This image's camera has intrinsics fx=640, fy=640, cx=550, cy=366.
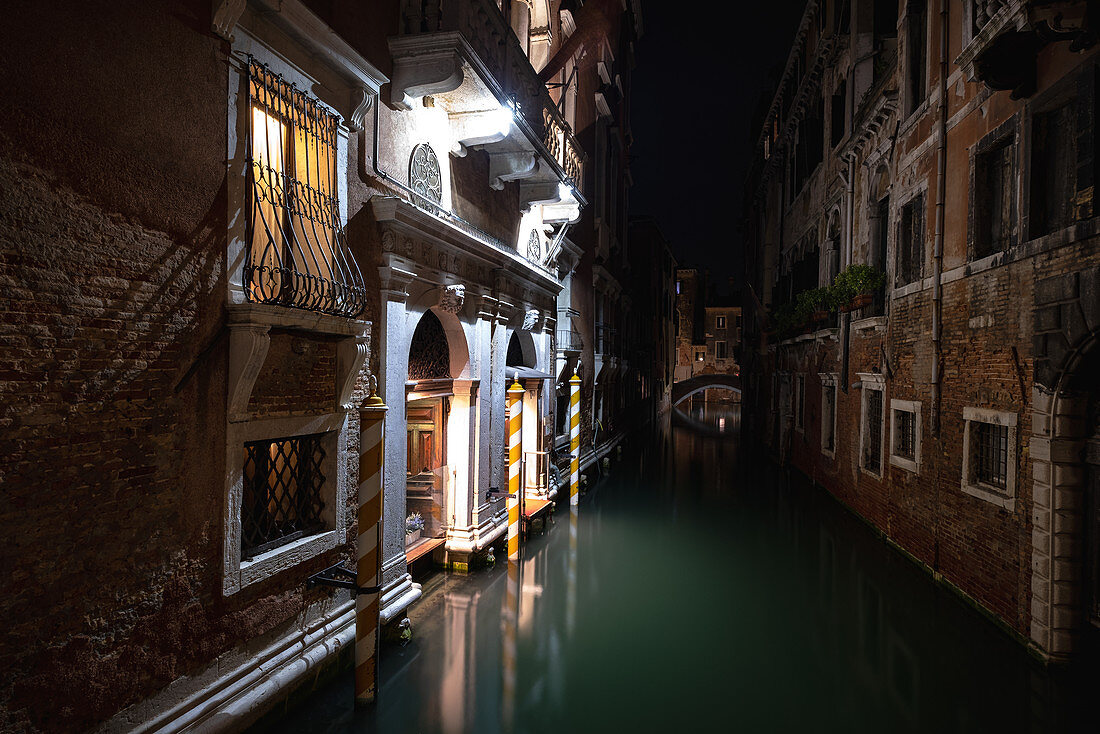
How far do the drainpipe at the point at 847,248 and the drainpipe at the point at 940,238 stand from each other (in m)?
3.85

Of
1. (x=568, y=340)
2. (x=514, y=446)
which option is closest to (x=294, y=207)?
(x=514, y=446)

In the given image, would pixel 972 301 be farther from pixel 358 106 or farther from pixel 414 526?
pixel 414 526

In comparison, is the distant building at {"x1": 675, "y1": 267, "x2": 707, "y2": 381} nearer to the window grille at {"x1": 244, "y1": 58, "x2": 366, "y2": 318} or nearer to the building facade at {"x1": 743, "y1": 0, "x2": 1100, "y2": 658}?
the building facade at {"x1": 743, "y1": 0, "x2": 1100, "y2": 658}

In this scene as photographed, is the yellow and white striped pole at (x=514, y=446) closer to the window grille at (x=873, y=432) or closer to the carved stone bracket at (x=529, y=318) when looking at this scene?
the carved stone bracket at (x=529, y=318)

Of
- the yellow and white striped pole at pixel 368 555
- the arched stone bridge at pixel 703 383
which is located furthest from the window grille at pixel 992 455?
the arched stone bridge at pixel 703 383

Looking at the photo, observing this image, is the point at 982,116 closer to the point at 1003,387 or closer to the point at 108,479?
the point at 1003,387

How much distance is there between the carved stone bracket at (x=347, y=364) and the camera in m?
4.75

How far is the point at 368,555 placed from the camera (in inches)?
175

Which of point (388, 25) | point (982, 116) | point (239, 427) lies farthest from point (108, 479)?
point (982, 116)

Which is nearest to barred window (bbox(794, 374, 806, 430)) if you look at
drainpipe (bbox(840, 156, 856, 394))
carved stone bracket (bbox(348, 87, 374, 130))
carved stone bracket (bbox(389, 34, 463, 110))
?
drainpipe (bbox(840, 156, 856, 394))

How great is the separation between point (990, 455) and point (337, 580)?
6.62 meters

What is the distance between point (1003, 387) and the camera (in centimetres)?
636

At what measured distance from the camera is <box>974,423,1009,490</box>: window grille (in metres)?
6.48

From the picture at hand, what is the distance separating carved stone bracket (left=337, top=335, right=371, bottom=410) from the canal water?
7.20 ft
